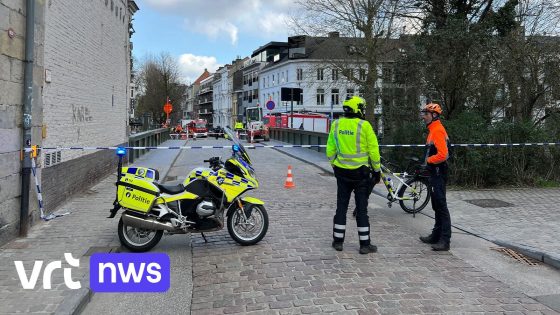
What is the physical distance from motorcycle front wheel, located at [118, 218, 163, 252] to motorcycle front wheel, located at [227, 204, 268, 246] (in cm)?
94

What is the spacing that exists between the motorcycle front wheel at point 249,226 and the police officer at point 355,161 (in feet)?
3.20

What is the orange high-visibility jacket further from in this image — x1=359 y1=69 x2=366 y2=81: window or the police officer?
x1=359 y1=69 x2=366 y2=81: window

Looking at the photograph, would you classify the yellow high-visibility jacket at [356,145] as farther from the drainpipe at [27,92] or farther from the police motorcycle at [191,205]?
the drainpipe at [27,92]

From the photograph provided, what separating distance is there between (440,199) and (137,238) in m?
4.05

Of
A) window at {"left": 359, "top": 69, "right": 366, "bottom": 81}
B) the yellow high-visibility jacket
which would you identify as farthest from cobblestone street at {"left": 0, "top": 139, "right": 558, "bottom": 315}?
window at {"left": 359, "top": 69, "right": 366, "bottom": 81}

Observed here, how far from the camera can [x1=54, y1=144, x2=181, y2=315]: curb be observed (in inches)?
165

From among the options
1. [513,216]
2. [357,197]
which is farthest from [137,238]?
[513,216]

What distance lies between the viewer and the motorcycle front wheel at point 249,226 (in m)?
6.41

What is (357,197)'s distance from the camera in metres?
6.25

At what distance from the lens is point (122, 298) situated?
4.77m

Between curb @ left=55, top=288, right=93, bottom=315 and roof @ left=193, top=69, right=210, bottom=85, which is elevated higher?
roof @ left=193, top=69, right=210, bottom=85

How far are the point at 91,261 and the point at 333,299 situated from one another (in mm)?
2920

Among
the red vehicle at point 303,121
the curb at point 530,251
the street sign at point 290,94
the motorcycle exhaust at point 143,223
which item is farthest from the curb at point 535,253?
the street sign at point 290,94

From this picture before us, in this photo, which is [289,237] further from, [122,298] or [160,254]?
[122,298]
